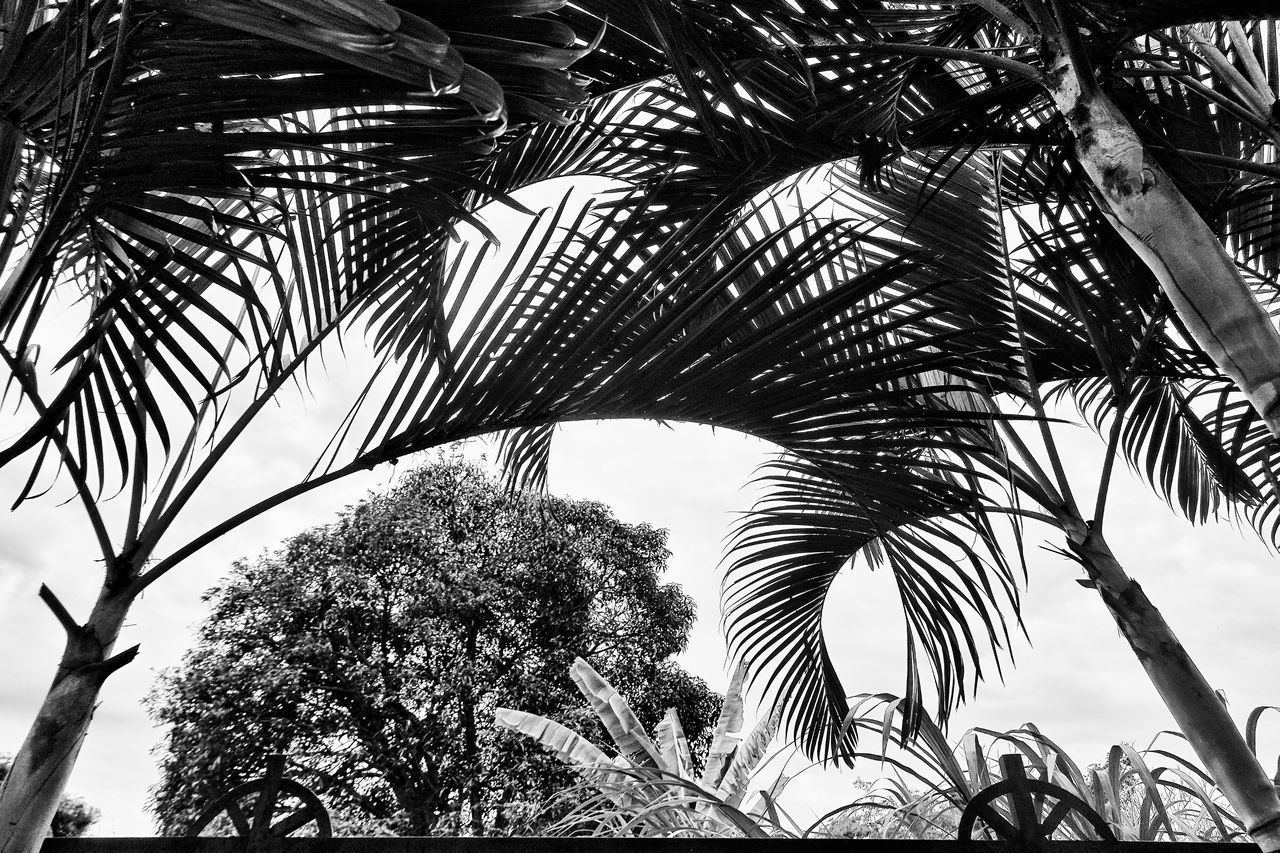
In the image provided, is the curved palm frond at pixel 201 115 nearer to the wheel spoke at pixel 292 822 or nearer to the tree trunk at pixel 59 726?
the tree trunk at pixel 59 726

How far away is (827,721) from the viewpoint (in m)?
2.00

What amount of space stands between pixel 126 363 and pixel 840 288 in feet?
2.88

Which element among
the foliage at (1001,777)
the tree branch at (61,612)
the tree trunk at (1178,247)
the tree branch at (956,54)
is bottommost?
the foliage at (1001,777)

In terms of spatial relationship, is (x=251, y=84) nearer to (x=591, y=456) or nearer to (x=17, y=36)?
(x=17, y=36)

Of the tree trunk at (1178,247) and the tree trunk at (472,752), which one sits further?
the tree trunk at (472,752)

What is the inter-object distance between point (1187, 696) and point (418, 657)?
6456 millimetres

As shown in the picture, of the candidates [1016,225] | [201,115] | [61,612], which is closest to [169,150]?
[201,115]

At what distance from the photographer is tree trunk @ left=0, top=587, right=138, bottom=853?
81cm

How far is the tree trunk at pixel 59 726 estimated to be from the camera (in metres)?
0.81

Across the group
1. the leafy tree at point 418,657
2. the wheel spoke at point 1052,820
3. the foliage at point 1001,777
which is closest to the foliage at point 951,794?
the foliage at point 1001,777

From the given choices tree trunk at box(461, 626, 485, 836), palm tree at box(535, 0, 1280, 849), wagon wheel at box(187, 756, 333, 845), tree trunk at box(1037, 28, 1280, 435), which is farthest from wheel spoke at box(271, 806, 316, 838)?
tree trunk at box(461, 626, 485, 836)

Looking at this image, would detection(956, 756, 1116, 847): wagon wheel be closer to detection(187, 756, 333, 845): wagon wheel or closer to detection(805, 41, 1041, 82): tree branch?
detection(187, 756, 333, 845): wagon wheel

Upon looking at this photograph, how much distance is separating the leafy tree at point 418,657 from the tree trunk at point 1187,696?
4937mm

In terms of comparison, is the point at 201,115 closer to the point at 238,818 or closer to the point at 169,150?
the point at 169,150
